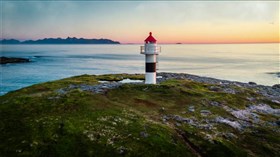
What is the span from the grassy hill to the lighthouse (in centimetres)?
462

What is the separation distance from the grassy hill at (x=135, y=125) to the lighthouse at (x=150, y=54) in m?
4.62

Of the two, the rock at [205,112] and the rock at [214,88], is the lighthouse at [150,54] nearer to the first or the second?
the rock at [214,88]

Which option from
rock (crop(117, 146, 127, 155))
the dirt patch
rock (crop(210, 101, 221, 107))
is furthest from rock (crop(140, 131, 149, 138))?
rock (crop(210, 101, 221, 107))

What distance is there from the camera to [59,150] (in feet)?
59.3

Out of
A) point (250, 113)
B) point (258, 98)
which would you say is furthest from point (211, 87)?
point (250, 113)

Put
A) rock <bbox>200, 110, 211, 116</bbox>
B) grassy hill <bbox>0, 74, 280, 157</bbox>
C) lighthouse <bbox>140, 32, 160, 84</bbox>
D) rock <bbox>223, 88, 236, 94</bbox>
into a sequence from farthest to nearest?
rock <bbox>223, 88, 236, 94</bbox> < lighthouse <bbox>140, 32, 160, 84</bbox> < rock <bbox>200, 110, 211, 116</bbox> < grassy hill <bbox>0, 74, 280, 157</bbox>

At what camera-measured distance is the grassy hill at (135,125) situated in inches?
732

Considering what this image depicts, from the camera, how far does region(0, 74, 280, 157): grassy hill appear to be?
18.6 metres

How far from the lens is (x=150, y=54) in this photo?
112 ft

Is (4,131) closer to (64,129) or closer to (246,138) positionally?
(64,129)

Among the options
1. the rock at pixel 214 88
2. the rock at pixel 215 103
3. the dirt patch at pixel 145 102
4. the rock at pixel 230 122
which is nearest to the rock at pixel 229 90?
the rock at pixel 214 88

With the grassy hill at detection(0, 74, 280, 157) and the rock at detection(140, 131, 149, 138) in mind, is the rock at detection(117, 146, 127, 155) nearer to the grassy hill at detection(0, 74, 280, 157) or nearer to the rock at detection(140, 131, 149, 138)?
the grassy hill at detection(0, 74, 280, 157)

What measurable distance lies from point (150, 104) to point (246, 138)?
9.04m

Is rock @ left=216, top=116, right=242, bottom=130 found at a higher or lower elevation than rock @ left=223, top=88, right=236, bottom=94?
lower
